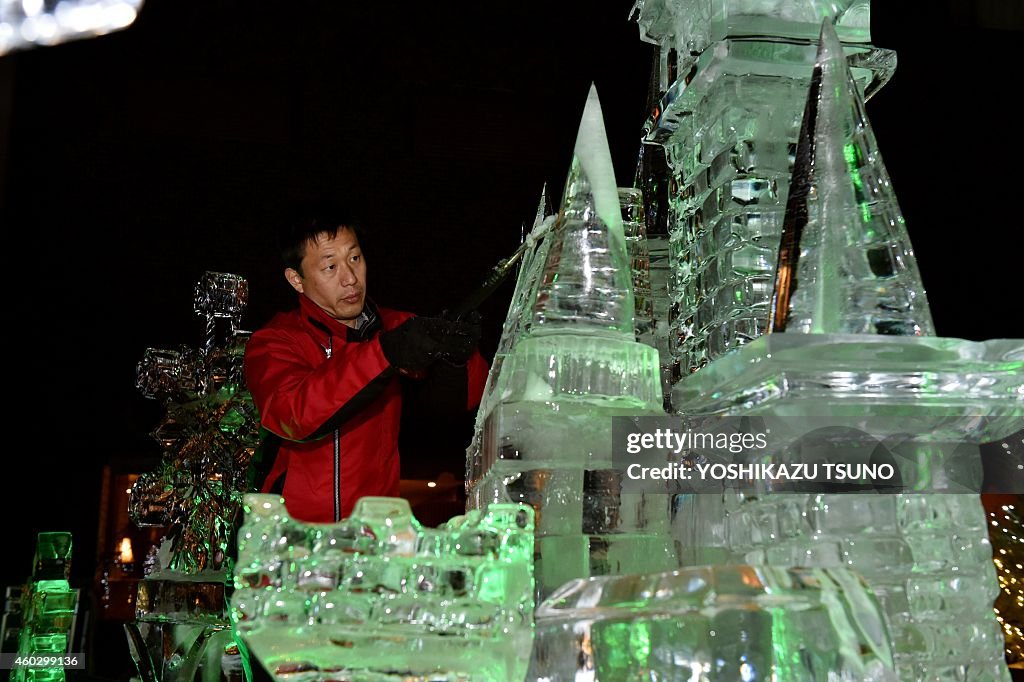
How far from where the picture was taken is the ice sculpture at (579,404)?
2.42ft

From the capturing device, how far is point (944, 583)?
660 mm

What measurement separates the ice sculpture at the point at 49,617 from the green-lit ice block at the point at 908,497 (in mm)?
1962

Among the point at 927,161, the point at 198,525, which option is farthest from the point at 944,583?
the point at 927,161

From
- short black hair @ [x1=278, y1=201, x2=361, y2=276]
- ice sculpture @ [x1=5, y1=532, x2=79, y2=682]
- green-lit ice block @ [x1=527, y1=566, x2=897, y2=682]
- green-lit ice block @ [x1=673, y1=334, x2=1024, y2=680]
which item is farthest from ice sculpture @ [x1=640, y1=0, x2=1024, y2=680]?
ice sculpture @ [x1=5, y1=532, x2=79, y2=682]

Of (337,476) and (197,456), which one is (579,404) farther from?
(197,456)

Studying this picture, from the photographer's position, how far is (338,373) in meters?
1.26

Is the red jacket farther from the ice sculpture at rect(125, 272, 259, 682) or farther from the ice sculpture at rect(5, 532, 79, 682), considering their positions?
the ice sculpture at rect(5, 532, 79, 682)

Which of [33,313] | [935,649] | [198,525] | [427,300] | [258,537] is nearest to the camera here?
[258,537]

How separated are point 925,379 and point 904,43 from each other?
15.4ft

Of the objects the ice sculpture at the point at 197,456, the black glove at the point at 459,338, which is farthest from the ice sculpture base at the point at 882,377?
the ice sculpture at the point at 197,456

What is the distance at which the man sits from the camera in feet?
4.02

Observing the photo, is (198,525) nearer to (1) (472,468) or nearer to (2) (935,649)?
(1) (472,468)

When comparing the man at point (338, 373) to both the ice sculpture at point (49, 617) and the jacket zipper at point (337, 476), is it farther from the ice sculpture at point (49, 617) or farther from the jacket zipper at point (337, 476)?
the ice sculpture at point (49, 617)

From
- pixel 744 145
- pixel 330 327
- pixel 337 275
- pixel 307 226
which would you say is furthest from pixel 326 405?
pixel 744 145
